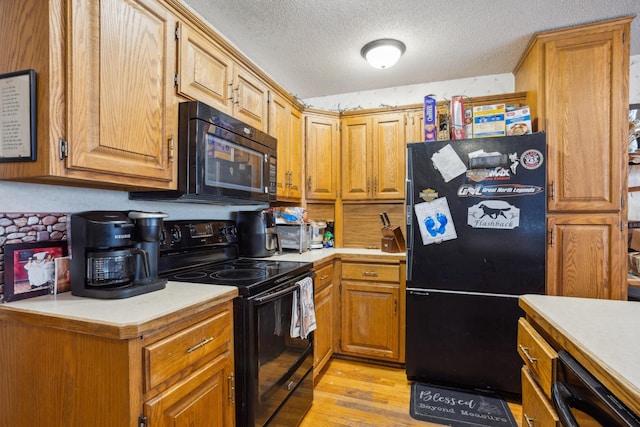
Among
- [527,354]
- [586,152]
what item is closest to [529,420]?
[527,354]

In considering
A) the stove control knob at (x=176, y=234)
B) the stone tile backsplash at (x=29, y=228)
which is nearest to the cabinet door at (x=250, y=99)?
the stove control knob at (x=176, y=234)

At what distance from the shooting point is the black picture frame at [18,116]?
1.01 m

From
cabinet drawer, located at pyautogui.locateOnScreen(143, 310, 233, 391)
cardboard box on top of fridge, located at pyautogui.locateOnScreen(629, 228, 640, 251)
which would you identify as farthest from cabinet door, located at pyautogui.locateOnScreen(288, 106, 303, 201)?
cardboard box on top of fridge, located at pyautogui.locateOnScreen(629, 228, 640, 251)

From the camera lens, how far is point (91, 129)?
1.10m

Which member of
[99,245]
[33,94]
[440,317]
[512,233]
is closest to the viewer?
[33,94]

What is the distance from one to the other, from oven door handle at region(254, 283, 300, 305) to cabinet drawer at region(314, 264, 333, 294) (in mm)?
517

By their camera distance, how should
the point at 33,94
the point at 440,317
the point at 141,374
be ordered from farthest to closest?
the point at 440,317, the point at 33,94, the point at 141,374

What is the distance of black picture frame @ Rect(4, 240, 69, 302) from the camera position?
112cm

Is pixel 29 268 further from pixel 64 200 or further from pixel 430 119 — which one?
pixel 430 119

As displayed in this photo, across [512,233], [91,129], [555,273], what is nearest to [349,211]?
[512,233]

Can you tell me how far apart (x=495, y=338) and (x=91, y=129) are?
2.38 m

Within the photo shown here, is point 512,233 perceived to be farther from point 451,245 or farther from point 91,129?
point 91,129

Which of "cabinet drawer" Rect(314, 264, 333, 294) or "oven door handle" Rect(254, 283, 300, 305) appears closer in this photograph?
"oven door handle" Rect(254, 283, 300, 305)

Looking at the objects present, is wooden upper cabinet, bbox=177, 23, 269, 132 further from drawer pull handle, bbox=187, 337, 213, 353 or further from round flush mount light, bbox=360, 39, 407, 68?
drawer pull handle, bbox=187, 337, 213, 353
